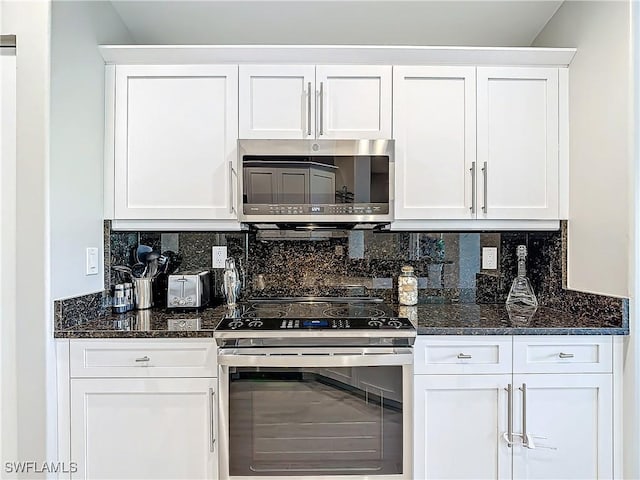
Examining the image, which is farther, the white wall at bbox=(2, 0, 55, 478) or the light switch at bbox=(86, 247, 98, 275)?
the light switch at bbox=(86, 247, 98, 275)

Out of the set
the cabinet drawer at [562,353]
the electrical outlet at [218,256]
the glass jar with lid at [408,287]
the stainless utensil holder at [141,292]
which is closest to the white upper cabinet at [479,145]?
the glass jar with lid at [408,287]

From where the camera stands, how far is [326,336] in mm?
1625

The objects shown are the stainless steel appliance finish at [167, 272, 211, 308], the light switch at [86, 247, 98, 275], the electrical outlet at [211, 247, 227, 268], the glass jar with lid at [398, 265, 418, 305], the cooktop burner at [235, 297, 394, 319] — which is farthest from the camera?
the electrical outlet at [211, 247, 227, 268]

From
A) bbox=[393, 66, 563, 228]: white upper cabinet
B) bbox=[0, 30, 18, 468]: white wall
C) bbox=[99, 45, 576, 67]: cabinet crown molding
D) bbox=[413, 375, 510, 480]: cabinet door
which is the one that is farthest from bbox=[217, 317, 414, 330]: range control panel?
bbox=[99, 45, 576, 67]: cabinet crown molding

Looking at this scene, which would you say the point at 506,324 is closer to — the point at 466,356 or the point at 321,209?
the point at 466,356

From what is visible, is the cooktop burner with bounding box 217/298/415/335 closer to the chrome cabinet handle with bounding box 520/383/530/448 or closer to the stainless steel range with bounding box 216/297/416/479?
the stainless steel range with bounding box 216/297/416/479

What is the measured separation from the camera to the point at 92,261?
1.84 m

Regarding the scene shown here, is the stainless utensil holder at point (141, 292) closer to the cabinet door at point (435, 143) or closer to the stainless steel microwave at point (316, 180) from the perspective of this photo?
the stainless steel microwave at point (316, 180)

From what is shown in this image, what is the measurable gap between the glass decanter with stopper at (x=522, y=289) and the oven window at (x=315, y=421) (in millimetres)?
879

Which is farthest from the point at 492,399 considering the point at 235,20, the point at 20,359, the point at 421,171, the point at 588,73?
the point at 235,20

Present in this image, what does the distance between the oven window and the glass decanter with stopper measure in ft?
2.88

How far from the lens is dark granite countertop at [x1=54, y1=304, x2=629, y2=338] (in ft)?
5.29

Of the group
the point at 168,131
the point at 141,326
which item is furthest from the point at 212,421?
the point at 168,131

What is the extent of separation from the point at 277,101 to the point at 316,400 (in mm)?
1368
